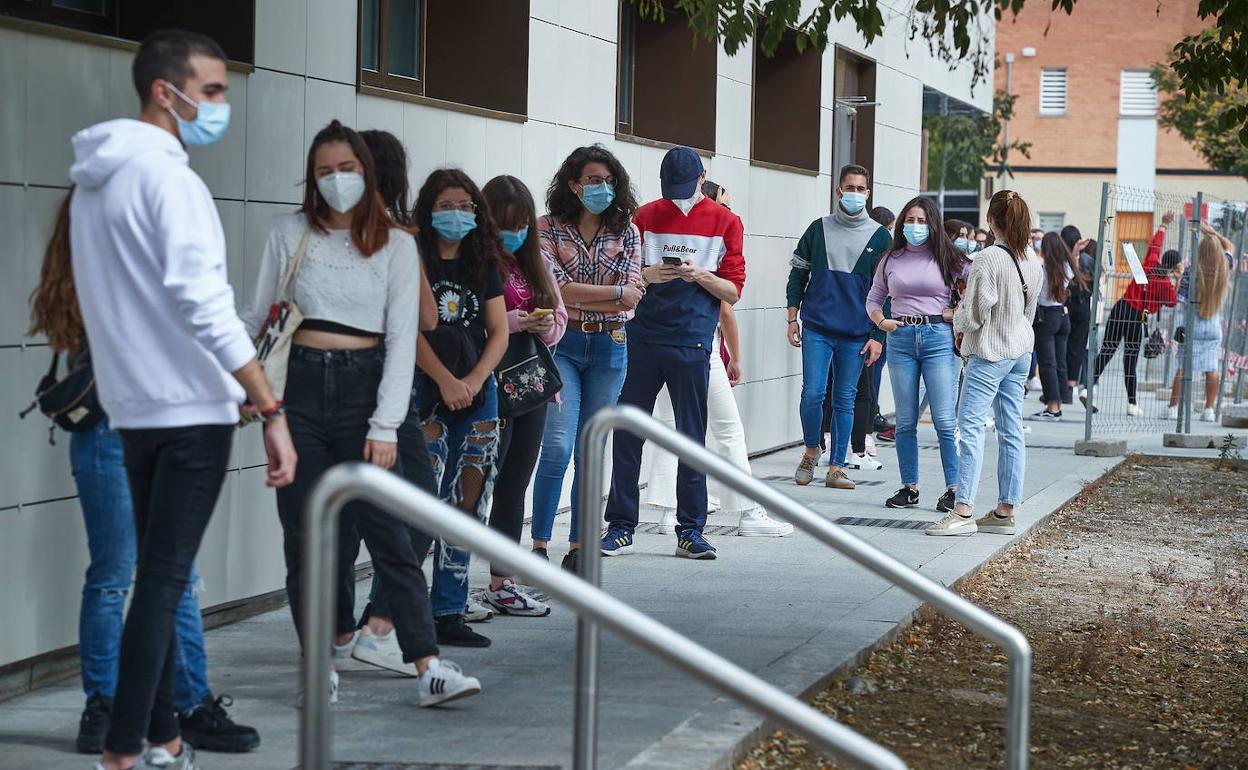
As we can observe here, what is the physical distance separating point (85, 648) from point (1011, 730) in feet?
8.34

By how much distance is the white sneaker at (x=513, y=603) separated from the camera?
691cm

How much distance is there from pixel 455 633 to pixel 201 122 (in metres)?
2.63

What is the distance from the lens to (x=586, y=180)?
23.8ft

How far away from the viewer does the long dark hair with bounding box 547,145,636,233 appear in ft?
23.8

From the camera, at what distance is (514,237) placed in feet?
21.3

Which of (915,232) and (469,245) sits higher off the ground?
(915,232)

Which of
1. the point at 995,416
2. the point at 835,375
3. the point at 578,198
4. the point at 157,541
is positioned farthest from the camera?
the point at 835,375

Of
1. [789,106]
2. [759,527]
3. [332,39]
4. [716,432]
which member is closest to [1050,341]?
[789,106]

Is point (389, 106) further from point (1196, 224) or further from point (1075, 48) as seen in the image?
point (1075, 48)

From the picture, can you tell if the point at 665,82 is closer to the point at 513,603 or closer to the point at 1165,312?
the point at 513,603

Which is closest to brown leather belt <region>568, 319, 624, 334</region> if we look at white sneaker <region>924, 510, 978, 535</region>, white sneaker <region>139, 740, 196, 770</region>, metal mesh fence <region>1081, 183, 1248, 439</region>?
white sneaker <region>924, 510, 978, 535</region>

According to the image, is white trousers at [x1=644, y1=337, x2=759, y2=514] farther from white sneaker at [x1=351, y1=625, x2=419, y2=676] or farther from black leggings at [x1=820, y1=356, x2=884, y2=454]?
black leggings at [x1=820, y1=356, x2=884, y2=454]

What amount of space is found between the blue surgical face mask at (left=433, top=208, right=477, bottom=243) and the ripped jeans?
565 mm

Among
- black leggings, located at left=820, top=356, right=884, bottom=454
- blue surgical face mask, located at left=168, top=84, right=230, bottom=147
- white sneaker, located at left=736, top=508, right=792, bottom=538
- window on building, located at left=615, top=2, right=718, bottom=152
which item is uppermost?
window on building, located at left=615, top=2, right=718, bottom=152
